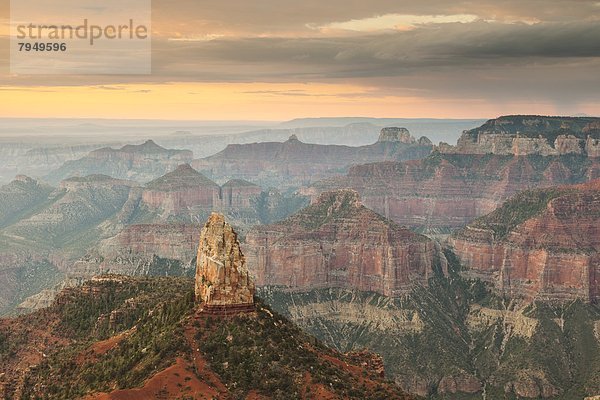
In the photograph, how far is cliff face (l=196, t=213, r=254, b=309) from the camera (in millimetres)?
127188

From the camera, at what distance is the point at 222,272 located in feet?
416

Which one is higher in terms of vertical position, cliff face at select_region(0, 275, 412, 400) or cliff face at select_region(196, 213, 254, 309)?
cliff face at select_region(196, 213, 254, 309)

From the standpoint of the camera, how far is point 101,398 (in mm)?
106250

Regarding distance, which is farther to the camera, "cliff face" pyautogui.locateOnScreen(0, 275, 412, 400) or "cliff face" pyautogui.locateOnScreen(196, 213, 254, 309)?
"cliff face" pyautogui.locateOnScreen(196, 213, 254, 309)

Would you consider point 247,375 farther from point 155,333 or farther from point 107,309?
point 107,309

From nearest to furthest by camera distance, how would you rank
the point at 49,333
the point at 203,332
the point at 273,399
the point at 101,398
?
the point at 101,398 < the point at 273,399 < the point at 203,332 < the point at 49,333

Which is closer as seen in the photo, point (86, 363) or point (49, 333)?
point (86, 363)

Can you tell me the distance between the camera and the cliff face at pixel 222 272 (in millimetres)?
127188

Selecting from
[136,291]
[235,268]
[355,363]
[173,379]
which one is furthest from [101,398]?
[136,291]

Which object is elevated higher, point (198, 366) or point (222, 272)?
point (222, 272)

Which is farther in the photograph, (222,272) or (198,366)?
(222,272)

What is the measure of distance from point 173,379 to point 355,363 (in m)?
42.1

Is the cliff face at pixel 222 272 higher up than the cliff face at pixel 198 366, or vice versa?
the cliff face at pixel 222 272

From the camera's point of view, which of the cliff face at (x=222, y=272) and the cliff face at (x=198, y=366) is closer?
the cliff face at (x=198, y=366)
